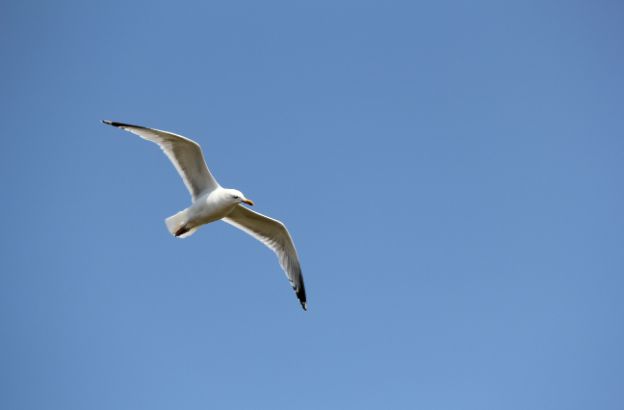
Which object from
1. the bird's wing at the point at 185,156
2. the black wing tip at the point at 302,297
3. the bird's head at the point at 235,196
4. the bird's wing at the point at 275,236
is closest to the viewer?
the bird's wing at the point at 185,156

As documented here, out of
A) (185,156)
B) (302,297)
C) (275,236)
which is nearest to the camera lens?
(185,156)

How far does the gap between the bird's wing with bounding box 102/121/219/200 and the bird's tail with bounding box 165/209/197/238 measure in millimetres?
316

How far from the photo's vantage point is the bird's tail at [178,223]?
909cm

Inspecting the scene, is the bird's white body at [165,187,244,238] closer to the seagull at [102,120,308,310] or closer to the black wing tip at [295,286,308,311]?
the seagull at [102,120,308,310]

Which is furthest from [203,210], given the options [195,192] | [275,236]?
[275,236]

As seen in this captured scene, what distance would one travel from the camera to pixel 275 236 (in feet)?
33.6

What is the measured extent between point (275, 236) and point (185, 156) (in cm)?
206

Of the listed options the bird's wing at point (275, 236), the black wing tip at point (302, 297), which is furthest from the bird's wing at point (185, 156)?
the black wing tip at point (302, 297)

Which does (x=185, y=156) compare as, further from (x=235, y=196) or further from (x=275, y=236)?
(x=275, y=236)

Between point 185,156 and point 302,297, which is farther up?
point 185,156

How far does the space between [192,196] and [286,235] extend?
1679mm

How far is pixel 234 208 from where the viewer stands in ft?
32.0

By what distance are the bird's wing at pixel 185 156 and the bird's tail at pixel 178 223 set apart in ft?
1.04

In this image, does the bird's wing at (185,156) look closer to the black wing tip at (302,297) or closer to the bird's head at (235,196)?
the bird's head at (235,196)
